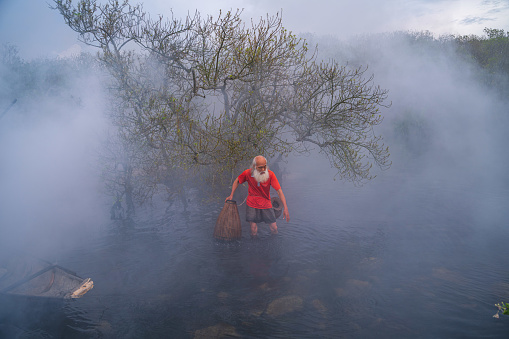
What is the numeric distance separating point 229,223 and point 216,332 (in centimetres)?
296

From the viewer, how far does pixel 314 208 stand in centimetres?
1044

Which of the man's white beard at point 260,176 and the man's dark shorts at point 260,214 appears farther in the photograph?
the man's dark shorts at point 260,214

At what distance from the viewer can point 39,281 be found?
16.6 ft

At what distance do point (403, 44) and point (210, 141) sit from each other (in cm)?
2566

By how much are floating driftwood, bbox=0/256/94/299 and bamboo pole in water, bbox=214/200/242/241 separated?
2.68 metres

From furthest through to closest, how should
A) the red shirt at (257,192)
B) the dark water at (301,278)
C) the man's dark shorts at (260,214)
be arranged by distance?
the man's dark shorts at (260,214), the red shirt at (257,192), the dark water at (301,278)

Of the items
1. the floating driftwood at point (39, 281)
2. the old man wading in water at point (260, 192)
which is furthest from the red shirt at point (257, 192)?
the floating driftwood at point (39, 281)

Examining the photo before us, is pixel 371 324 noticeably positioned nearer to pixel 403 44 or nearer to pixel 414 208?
pixel 414 208

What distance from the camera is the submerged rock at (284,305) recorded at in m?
4.77

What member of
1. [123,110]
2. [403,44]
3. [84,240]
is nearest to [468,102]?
[403,44]

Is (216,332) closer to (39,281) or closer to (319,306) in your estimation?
(319,306)

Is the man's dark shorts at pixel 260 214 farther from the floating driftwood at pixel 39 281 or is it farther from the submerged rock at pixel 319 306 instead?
the floating driftwood at pixel 39 281

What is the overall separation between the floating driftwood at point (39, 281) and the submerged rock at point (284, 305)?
290 centimetres

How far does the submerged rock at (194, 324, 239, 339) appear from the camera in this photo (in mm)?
4262
